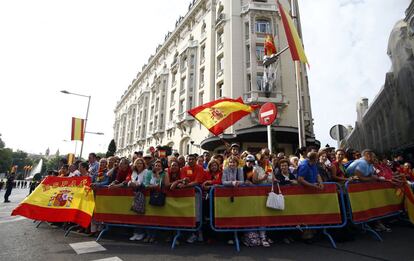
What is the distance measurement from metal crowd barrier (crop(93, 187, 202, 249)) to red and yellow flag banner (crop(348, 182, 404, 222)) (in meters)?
3.27

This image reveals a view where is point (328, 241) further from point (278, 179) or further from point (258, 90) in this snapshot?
point (258, 90)

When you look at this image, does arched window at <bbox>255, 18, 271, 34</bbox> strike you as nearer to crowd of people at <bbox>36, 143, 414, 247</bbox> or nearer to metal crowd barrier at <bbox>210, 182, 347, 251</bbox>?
crowd of people at <bbox>36, 143, 414, 247</bbox>

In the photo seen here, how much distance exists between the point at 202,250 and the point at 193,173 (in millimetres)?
1707

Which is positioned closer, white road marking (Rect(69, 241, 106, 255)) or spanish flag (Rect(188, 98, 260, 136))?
white road marking (Rect(69, 241, 106, 255))

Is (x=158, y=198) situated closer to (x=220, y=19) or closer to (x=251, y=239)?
(x=251, y=239)

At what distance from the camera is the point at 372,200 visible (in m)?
5.49

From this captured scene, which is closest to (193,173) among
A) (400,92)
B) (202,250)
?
(202,250)

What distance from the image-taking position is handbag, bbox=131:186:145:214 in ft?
17.1

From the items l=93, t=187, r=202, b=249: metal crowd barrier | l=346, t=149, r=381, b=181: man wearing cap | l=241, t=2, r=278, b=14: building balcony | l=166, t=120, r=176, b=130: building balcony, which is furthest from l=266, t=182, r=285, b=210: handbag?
l=166, t=120, r=176, b=130: building balcony

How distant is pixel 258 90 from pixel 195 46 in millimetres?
12047

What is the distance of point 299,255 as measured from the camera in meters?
4.18

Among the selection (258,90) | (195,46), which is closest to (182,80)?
(195,46)

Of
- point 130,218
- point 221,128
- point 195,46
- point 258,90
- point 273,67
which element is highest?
point 195,46

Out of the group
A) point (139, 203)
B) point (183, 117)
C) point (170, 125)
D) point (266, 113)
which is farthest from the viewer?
point (170, 125)
